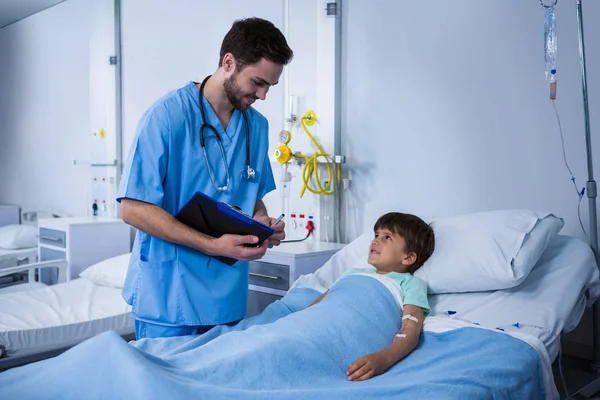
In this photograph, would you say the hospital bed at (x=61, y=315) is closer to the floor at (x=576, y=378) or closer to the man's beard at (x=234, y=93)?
the man's beard at (x=234, y=93)

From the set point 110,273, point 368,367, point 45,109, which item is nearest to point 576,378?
point 368,367

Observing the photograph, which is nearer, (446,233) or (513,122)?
(446,233)

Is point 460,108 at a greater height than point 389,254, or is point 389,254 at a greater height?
point 460,108

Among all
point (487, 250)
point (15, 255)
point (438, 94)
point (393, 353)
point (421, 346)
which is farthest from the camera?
point (15, 255)

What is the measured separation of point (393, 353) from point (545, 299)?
0.61 meters

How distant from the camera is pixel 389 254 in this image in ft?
6.21

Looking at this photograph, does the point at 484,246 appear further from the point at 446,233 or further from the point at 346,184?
the point at 346,184

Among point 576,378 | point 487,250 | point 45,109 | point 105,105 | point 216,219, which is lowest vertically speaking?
point 576,378

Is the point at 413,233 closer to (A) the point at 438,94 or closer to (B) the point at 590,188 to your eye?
Answer: (B) the point at 590,188

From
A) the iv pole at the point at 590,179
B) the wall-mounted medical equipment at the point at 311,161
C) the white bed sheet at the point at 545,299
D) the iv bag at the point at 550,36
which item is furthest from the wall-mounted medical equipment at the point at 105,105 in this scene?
the iv pole at the point at 590,179

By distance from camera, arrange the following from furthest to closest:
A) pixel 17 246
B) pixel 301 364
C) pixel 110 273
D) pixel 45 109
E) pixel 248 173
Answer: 1. pixel 45 109
2. pixel 17 246
3. pixel 110 273
4. pixel 248 173
5. pixel 301 364

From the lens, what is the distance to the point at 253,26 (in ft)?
5.27

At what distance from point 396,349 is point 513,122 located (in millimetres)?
1260

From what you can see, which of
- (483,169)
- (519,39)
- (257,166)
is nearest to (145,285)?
(257,166)
